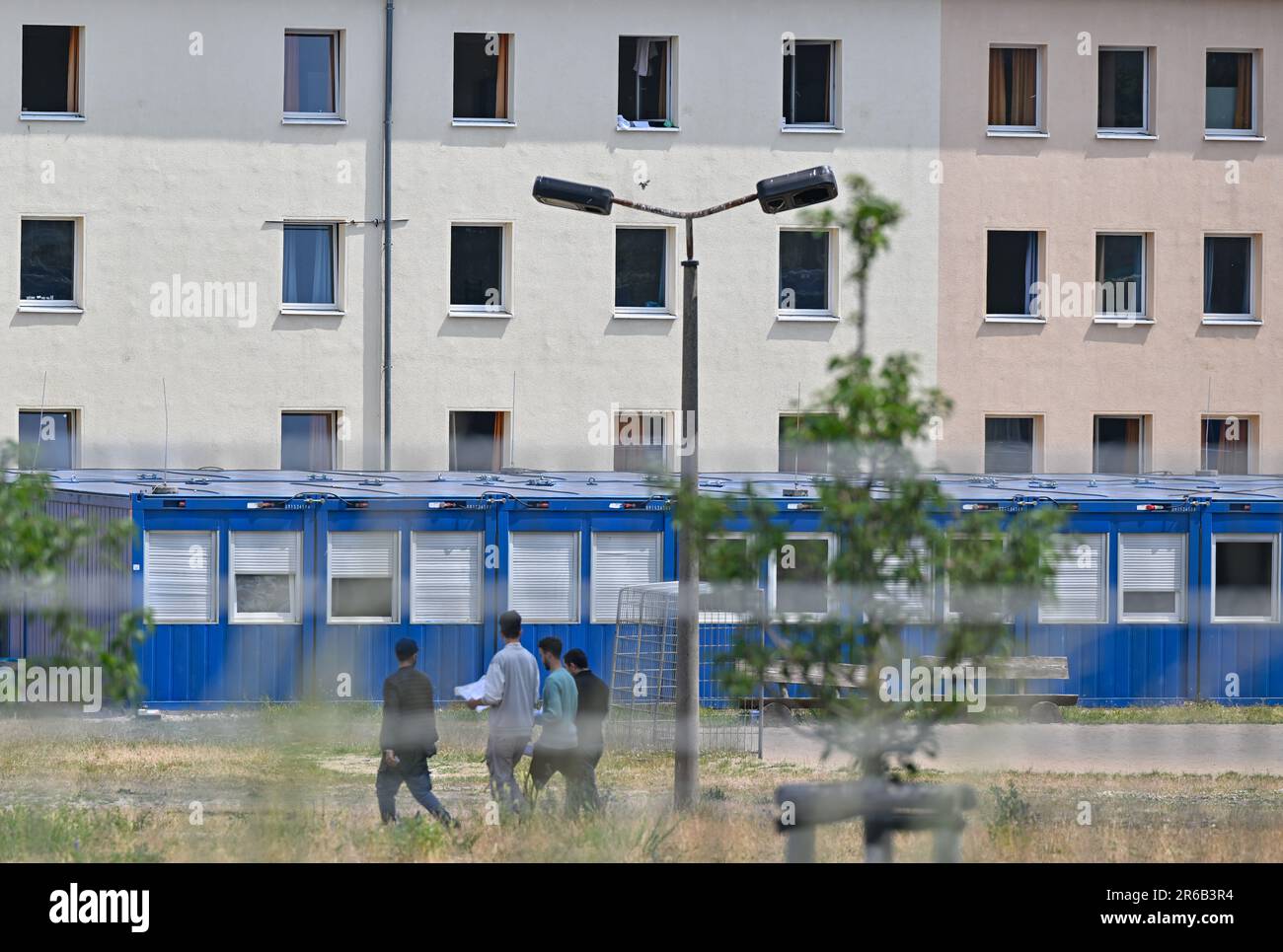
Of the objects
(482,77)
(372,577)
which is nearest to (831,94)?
(482,77)

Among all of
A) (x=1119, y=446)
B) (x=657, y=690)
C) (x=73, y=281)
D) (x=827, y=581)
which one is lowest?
(x=657, y=690)

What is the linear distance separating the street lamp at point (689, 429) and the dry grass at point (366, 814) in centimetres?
34

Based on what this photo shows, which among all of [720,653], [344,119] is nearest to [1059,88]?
[344,119]

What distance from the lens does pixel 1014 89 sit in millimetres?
28062

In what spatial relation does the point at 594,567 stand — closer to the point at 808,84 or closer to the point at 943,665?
the point at 808,84

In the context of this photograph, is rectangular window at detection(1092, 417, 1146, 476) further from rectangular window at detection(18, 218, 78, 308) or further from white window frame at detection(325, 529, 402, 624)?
rectangular window at detection(18, 218, 78, 308)

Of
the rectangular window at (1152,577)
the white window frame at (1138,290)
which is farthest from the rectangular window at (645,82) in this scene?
the rectangular window at (1152,577)

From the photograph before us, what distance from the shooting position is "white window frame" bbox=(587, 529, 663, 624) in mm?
19781

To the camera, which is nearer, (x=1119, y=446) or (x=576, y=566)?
(x=576, y=566)

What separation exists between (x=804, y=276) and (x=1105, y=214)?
4660mm

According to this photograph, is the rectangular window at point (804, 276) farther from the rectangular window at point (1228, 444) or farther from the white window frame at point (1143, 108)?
the rectangular window at point (1228, 444)

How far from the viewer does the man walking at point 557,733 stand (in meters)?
11.6

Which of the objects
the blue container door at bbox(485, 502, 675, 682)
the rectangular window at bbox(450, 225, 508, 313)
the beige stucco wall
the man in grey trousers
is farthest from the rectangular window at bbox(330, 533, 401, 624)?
the beige stucco wall
